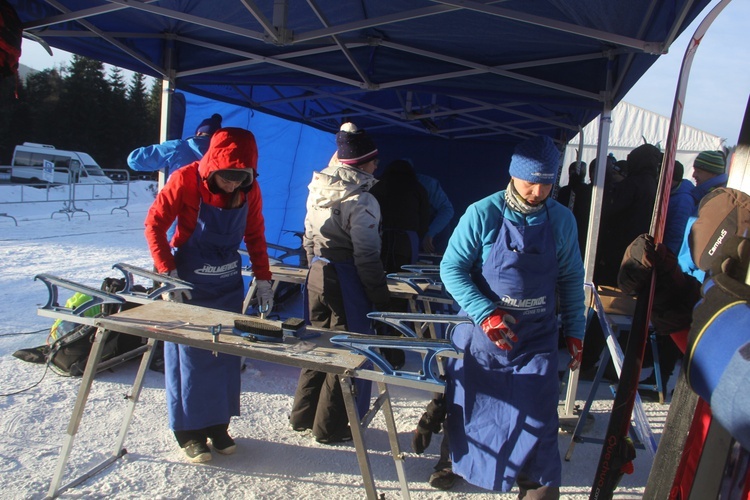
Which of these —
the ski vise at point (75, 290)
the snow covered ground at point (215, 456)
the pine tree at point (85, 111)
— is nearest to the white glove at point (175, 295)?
the ski vise at point (75, 290)

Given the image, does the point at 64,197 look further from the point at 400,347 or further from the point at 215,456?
the point at 400,347

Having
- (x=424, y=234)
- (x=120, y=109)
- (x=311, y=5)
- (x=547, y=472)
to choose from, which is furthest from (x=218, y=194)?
(x=120, y=109)

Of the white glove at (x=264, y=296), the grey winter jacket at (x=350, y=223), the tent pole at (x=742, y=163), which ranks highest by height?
the tent pole at (x=742, y=163)

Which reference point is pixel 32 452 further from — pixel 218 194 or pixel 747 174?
pixel 747 174

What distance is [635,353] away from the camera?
1453 millimetres

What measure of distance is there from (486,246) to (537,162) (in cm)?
43

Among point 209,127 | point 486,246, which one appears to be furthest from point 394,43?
point 486,246

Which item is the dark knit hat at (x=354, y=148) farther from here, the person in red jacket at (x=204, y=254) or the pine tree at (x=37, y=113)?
the pine tree at (x=37, y=113)

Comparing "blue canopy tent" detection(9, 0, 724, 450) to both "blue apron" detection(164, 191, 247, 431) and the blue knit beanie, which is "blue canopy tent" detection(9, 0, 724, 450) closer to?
the blue knit beanie

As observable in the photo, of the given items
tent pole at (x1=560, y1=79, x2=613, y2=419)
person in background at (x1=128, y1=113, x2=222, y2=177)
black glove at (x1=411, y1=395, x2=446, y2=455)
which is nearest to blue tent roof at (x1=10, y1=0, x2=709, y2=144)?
tent pole at (x1=560, y1=79, x2=613, y2=419)

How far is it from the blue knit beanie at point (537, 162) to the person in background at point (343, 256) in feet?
3.22

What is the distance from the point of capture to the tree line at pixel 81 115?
110 ft

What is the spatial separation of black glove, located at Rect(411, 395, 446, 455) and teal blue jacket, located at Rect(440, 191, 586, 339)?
22.2 inches

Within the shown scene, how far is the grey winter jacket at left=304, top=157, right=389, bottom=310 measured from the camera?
3051 mm
